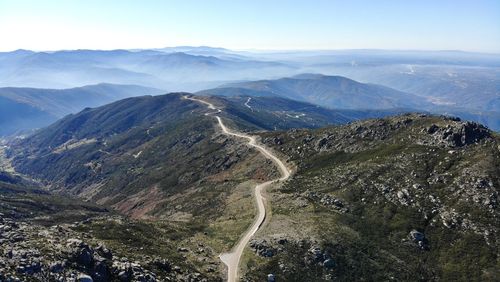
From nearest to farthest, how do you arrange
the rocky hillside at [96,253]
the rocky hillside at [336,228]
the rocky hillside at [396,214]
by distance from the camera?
the rocky hillside at [96,253], the rocky hillside at [336,228], the rocky hillside at [396,214]

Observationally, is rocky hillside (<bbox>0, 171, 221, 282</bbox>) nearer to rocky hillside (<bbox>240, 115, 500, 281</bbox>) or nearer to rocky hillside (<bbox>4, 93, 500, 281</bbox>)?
rocky hillside (<bbox>4, 93, 500, 281</bbox>)

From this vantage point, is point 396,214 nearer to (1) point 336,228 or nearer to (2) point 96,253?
(1) point 336,228

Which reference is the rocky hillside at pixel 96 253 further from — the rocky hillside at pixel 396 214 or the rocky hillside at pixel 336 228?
the rocky hillside at pixel 396 214

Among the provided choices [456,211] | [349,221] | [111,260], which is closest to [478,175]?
[456,211]

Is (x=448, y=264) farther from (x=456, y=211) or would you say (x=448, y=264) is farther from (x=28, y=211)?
(x=28, y=211)

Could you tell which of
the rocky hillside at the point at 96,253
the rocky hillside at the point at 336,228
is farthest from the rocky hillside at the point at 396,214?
the rocky hillside at the point at 96,253

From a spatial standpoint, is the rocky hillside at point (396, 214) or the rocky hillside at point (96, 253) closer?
the rocky hillside at point (96, 253)

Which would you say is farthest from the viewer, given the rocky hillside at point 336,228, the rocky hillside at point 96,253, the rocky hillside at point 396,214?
the rocky hillside at point 396,214

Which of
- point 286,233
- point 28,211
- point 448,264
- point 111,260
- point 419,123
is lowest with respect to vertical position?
point 28,211

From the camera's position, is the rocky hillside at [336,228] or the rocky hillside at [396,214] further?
the rocky hillside at [396,214]
